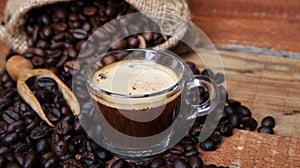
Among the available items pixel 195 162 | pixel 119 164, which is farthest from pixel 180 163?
pixel 119 164

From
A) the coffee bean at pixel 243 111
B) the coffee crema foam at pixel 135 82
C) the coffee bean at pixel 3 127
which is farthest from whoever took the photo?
the coffee bean at pixel 243 111

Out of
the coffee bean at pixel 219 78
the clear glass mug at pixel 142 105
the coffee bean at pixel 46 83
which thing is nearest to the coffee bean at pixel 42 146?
the clear glass mug at pixel 142 105

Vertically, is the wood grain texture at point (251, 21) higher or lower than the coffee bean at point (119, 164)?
lower

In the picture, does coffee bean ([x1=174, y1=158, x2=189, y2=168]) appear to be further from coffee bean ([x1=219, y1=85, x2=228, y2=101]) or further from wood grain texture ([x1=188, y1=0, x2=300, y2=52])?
wood grain texture ([x1=188, y1=0, x2=300, y2=52])

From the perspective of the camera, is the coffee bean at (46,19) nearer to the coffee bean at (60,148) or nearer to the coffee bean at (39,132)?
the coffee bean at (39,132)

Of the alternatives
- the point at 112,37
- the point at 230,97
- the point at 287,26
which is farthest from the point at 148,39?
the point at 287,26

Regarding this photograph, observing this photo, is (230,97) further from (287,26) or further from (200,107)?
(287,26)

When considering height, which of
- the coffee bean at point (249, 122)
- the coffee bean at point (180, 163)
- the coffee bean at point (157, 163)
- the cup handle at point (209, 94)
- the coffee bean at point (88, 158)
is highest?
the cup handle at point (209, 94)
